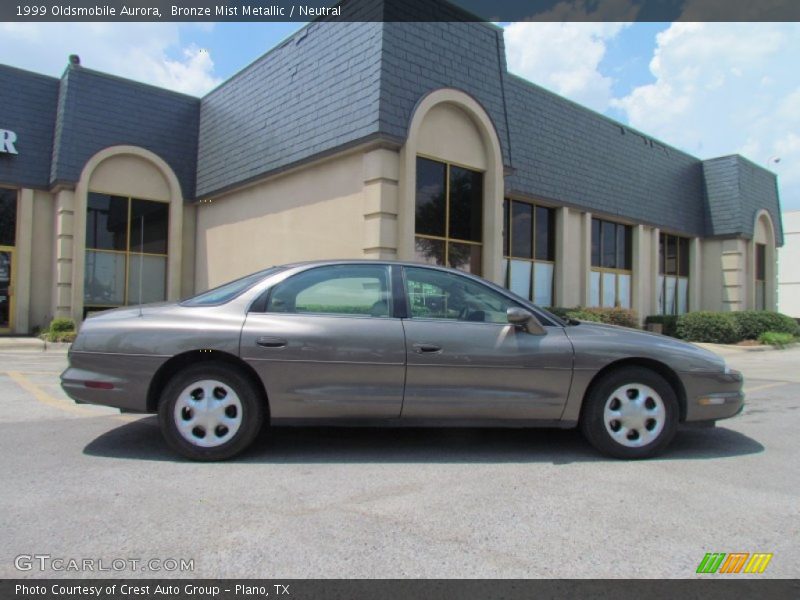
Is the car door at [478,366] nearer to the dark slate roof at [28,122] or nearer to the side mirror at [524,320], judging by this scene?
the side mirror at [524,320]

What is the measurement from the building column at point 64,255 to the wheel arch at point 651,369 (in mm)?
13979

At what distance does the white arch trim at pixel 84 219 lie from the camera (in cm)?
1455

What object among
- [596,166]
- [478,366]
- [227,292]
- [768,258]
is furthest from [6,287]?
[768,258]

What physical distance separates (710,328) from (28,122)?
20.5 m

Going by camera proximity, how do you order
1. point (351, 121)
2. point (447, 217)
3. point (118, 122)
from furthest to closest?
point (118, 122) → point (447, 217) → point (351, 121)

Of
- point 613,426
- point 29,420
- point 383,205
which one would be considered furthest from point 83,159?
point 613,426

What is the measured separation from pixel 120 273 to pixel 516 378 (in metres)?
14.1

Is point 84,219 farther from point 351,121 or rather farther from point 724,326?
point 724,326

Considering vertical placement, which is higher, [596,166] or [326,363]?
[596,166]

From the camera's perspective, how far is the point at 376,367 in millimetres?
4305

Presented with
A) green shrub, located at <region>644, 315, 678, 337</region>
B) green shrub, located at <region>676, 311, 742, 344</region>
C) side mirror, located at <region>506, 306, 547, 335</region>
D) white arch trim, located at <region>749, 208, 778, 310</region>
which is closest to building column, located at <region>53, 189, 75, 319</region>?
side mirror, located at <region>506, 306, 547, 335</region>

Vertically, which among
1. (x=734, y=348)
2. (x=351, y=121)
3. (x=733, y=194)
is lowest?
(x=734, y=348)

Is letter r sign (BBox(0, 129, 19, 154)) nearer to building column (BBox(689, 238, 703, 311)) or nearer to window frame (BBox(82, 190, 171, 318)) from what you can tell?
window frame (BBox(82, 190, 171, 318))
